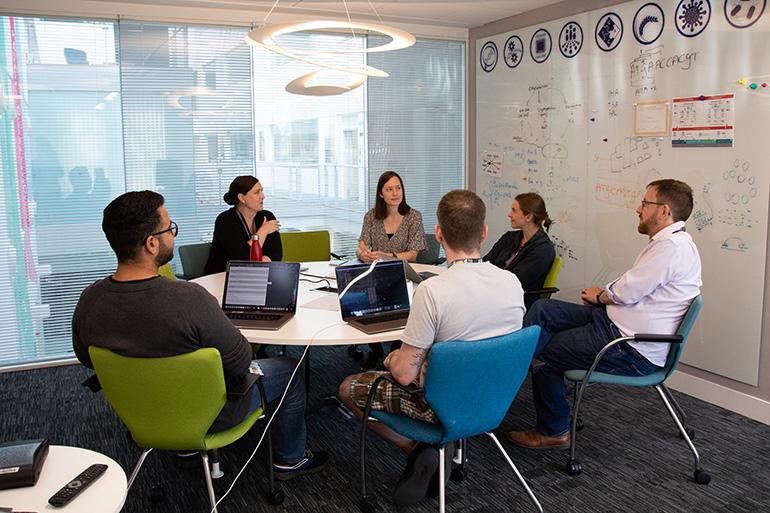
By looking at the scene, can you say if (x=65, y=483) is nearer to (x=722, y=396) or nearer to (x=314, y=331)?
(x=314, y=331)

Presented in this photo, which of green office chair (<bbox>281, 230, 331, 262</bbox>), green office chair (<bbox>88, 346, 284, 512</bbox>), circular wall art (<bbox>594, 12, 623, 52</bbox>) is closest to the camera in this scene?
green office chair (<bbox>88, 346, 284, 512</bbox>)

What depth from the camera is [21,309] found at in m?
5.18

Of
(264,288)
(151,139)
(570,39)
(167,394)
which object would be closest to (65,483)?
(167,394)

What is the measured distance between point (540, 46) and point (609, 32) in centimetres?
78

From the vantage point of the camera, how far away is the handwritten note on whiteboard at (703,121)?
163 inches

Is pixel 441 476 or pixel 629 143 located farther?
pixel 629 143

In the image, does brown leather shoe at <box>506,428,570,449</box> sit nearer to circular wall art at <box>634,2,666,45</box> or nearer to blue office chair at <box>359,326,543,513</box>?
blue office chair at <box>359,326,543,513</box>

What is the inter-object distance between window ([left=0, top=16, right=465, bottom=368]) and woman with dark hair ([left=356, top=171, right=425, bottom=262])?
113 centimetres

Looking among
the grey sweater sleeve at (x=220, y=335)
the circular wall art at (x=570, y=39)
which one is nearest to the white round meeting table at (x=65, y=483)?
the grey sweater sleeve at (x=220, y=335)

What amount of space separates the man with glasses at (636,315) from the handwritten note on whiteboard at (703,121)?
84 centimetres

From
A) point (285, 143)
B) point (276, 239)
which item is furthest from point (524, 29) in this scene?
point (276, 239)

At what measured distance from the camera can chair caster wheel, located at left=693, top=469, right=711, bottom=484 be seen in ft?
10.8

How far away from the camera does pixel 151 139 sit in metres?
5.39

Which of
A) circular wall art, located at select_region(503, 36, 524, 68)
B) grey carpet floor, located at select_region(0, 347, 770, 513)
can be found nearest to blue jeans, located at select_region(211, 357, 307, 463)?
grey carpet floor, located at select_region(0, 347, 770, 513)
